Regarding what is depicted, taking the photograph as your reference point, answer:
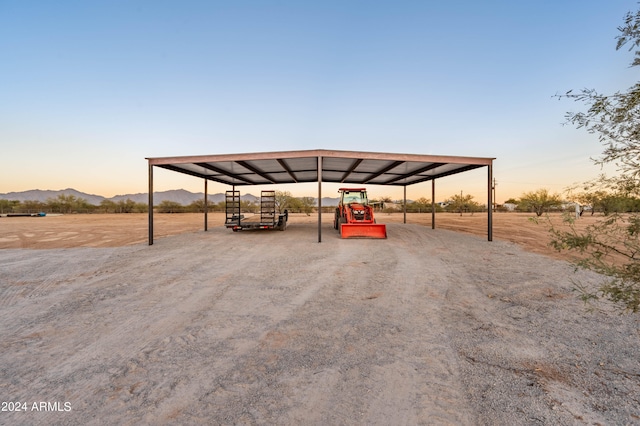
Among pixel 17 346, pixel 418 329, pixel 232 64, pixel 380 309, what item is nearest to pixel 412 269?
pixel 380 309

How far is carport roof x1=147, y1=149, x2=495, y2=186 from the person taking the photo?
10383 mm

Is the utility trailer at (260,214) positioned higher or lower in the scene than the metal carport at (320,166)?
lower

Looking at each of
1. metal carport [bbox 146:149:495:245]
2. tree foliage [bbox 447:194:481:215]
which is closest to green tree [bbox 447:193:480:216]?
tree foliage [bbox 447:194:481:215]

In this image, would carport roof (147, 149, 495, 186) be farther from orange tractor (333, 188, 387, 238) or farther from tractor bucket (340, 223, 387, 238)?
tractor bucket (340, 223, 387, 238)

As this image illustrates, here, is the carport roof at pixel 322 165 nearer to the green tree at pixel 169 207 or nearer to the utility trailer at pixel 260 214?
the utility trailer at pixel 260 214

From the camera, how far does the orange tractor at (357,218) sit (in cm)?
1156

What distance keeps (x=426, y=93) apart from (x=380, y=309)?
1260 centimetres

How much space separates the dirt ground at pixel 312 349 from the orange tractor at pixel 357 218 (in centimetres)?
543

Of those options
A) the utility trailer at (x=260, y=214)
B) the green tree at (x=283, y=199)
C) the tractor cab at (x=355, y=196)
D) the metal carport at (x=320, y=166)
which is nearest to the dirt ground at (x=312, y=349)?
the metal carport at (x=320, y=166)

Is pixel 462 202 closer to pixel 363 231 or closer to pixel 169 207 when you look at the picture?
pixel 363 231

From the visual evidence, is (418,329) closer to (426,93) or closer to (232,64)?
(426,93)

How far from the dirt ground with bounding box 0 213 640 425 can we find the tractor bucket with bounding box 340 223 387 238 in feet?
17.7

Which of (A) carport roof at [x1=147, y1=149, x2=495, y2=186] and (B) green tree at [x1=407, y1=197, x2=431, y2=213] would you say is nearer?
(A) carport roof at [x1=147, y1=149, x2=495, y2=186]

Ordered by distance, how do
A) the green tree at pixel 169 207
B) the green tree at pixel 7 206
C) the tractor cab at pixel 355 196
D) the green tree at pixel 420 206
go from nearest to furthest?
1. the tractor cab at pixel 355 196
2. the green tree at pixel 7 206
3. the green tree at pixel 169 207
4. the green tree at pixel 420 206
